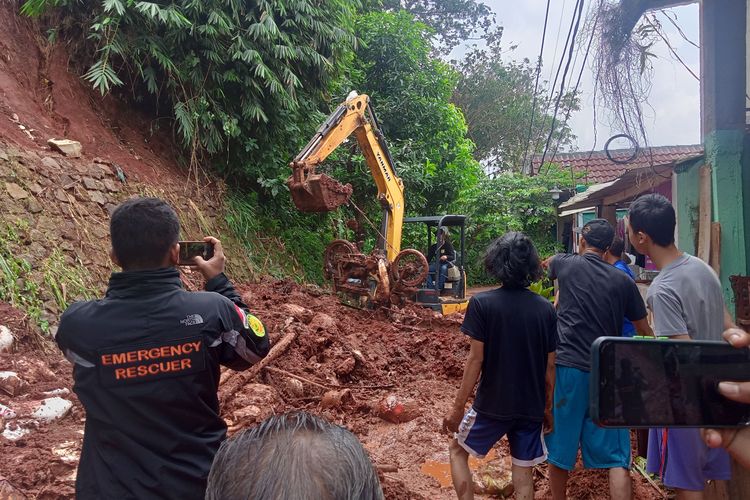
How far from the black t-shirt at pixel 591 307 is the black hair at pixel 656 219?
40 cm

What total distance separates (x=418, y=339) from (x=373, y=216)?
6.52 meters

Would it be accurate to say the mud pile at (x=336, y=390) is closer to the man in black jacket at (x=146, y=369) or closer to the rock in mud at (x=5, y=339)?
the rock in mud at (x=5, y=339)

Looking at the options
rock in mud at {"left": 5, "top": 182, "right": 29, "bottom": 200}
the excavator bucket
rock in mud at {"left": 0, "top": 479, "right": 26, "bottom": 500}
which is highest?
the excavator bucket

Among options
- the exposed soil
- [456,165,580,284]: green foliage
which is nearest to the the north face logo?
the exposed soil

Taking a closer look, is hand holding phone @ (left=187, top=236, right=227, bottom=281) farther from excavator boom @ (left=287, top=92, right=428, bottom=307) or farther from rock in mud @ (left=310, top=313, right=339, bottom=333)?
excavator boom @ (left=287, top=92, right=428, bottom=307)

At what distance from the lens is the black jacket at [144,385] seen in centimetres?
171

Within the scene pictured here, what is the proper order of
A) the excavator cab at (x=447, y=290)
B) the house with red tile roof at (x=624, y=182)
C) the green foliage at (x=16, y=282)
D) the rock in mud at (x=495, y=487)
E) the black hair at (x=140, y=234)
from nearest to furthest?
1. the black hair at (x=140, y=234)
2. the rock in mud at (x=495, y=487)
3. the house with red tile roof at (x=624, y=182)
4. the green foliage at (x=16, y=282)
5. the excavator cab at (x=447, y=290)

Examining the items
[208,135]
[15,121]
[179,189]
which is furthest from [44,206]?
[208,135]

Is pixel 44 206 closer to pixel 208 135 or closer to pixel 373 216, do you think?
pixel 208 135

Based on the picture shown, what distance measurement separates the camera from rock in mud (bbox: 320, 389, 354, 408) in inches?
214

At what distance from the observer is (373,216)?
13836mm

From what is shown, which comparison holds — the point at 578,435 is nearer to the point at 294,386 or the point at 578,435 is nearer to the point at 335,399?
the point at 335,399

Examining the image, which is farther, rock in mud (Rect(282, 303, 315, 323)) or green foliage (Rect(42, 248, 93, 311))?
rock in mud (Rect(282, 303, 315, 323))

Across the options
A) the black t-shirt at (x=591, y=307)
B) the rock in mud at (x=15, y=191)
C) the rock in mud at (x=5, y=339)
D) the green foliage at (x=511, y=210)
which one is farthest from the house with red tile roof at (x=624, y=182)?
the rock in mud at (x=15, y=191)
